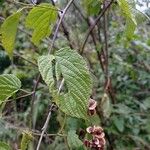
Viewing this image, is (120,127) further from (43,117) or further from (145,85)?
(43,117)

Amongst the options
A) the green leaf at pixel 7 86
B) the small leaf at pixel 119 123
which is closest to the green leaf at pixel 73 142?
the green leaf at pixel 7 86

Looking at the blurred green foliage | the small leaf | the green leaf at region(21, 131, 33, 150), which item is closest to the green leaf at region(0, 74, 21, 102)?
the green leaf at region(21, 131, 33, 150)

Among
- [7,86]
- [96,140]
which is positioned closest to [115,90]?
[96,140]

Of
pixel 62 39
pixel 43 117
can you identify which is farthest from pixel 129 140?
pixel 62 39

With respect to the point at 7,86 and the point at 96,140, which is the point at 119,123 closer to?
the point at 96,140

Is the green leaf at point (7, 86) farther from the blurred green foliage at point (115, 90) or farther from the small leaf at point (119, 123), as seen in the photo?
the small leaf at point (119, 123)

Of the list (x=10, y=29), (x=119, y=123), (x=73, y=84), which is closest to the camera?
(x=73, y=84)
